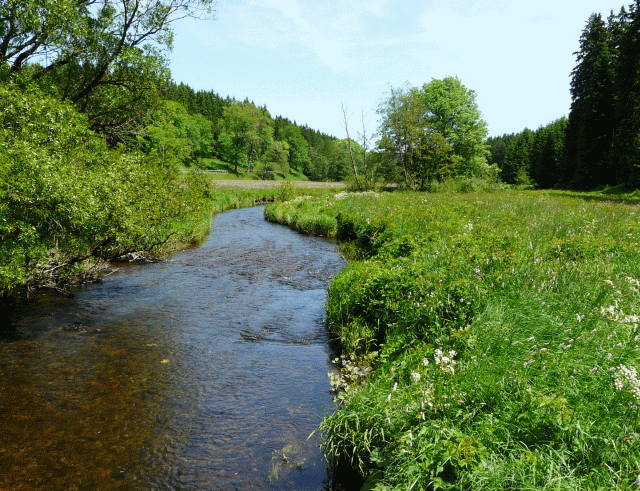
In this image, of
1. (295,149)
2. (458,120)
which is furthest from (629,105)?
(295,149)

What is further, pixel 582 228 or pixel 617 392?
pixel 582 228

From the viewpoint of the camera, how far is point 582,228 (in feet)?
34.7

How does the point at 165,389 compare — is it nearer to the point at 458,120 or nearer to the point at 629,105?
the point at 458,120

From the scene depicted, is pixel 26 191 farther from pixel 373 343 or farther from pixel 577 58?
pixel 577 58

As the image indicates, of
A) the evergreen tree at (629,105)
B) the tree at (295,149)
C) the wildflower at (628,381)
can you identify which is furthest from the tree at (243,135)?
the wildflower at (628,381)

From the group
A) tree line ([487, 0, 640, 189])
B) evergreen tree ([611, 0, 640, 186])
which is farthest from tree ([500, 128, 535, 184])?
evergreen tree ([611, 0, 640, 186])

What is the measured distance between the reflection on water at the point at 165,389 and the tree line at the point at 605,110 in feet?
128

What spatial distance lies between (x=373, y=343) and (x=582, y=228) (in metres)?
7.56

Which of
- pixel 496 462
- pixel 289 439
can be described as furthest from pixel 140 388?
pixel 496 462

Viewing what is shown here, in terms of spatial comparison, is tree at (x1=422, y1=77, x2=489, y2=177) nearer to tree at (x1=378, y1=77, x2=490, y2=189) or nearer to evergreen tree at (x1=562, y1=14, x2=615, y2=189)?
tree at (x1=378, y1=77, x2=490, y2=189)

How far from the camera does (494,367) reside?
13.5 ft

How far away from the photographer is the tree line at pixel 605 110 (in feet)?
125

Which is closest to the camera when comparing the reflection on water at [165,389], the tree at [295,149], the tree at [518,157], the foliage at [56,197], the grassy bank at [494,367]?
the grassy bank at [494,367]

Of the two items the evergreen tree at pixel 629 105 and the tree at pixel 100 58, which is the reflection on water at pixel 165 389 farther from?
the evergreen tree at pixel 629 105
